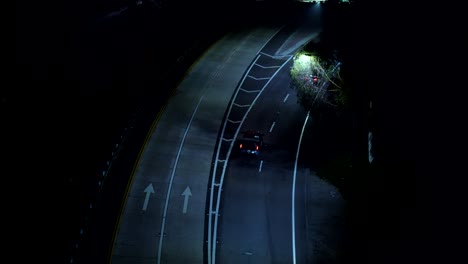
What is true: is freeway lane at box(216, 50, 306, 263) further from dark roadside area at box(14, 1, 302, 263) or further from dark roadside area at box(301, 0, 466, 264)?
dark roadside area at box(14, 1, 302, 263)

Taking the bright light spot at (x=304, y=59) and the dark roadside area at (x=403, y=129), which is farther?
the bright light spot at (x=304, y=59)

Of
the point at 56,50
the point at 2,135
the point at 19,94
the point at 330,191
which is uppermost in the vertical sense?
the point at 56,50

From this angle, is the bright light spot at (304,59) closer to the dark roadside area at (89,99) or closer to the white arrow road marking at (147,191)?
the dark roadside area at (89,99)

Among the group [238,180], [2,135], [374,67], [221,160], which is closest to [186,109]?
[221,160]

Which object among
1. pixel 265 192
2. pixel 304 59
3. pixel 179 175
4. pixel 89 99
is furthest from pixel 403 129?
pixel 89 99

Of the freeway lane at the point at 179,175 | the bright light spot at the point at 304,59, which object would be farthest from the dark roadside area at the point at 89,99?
the bright light spot at the point at 304,59

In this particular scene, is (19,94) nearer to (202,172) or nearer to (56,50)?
(56,50)

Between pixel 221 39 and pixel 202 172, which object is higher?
pixel 221 39

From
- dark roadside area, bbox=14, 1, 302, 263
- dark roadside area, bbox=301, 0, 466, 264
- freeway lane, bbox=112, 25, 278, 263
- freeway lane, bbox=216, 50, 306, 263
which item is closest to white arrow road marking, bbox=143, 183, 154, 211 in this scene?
freeway lane, bbox=112, 25, 278, 263

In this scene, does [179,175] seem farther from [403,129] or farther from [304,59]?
[403,129]

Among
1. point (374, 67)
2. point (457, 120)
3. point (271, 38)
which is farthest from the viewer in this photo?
point (271, 38)

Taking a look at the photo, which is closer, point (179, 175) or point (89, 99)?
point (179, 175)
